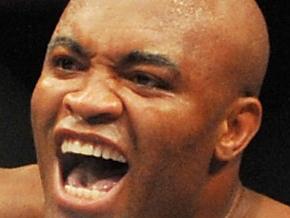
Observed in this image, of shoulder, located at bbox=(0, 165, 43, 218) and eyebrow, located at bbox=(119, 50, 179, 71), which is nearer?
eyebrow, located at bbox=(119, 50, 179, 71)

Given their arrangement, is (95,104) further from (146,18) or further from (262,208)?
(262,208)

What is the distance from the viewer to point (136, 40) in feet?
3.69

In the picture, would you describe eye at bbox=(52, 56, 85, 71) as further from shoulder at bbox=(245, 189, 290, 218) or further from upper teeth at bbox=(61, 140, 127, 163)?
shoulder at bbox=(245, 189, 290, 218)

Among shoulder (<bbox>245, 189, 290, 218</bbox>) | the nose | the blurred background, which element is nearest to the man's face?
the nose

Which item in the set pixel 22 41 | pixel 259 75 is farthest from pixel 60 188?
pixel 22 41

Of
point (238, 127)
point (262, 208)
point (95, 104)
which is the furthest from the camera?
point (262, 208)

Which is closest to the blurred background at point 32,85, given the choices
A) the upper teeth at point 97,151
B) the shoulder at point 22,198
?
the shoulder at point 22,198

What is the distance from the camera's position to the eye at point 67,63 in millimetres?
1167

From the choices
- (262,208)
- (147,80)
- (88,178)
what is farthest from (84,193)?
(262,208)

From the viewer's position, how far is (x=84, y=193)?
1.14 meters

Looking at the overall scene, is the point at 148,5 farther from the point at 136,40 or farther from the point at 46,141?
the point at 46,141

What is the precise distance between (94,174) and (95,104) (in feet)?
0.37

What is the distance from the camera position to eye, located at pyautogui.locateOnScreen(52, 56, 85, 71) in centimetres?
117

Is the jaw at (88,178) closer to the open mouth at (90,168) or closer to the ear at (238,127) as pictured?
the open mouth at (90,168)
